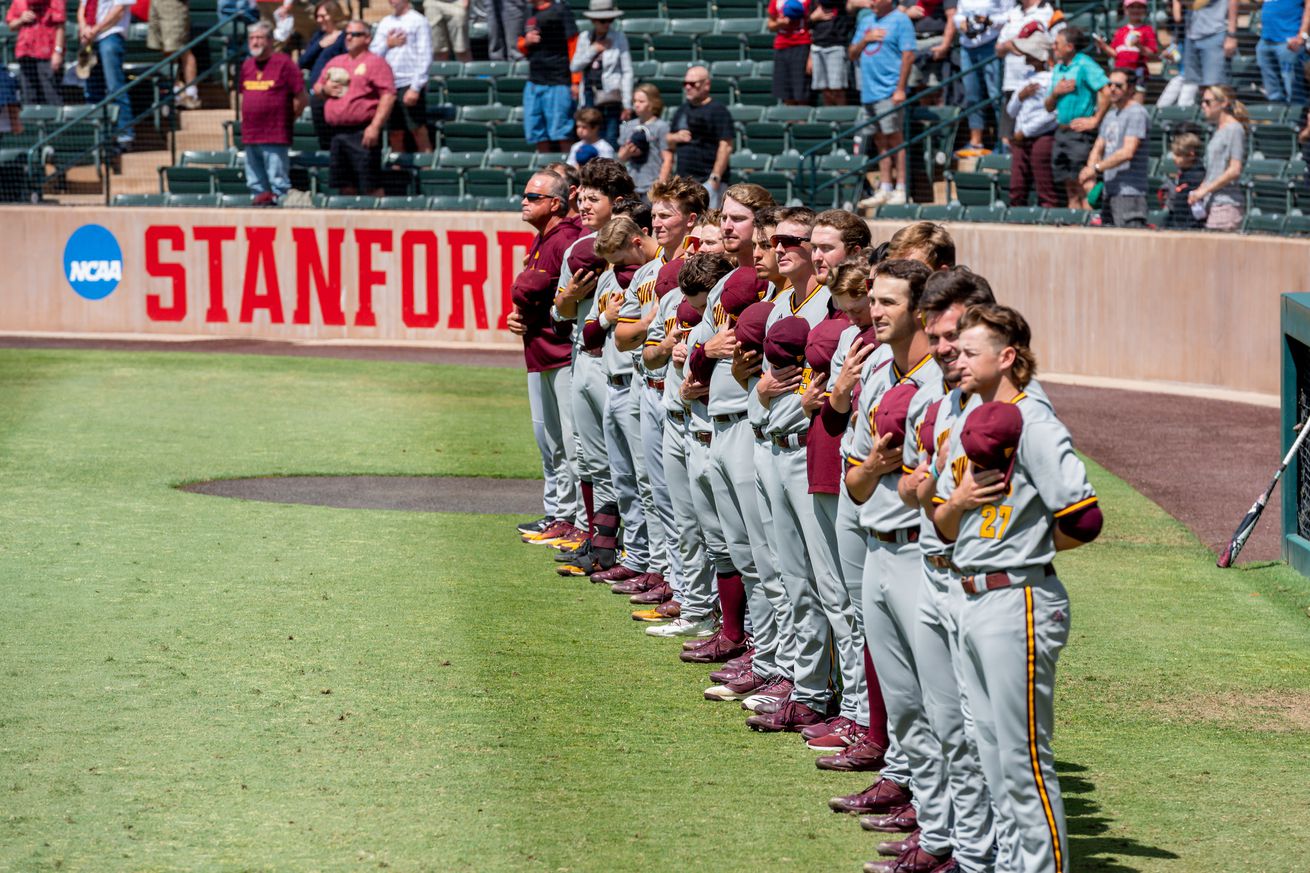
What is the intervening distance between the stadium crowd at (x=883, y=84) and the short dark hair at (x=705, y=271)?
8837 mm

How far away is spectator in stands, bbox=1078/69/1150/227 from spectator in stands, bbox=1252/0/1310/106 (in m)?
1.20

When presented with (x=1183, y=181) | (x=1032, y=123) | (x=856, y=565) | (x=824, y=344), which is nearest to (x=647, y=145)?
(x=1032, y=123)

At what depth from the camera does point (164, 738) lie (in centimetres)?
643

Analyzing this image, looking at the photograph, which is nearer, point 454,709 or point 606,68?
point 454,709

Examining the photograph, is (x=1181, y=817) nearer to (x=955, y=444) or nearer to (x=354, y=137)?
(x=955, y=444)

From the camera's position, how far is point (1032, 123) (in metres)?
16.5

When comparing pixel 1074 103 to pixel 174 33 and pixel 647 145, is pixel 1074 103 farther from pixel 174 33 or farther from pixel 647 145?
pixel 174 33

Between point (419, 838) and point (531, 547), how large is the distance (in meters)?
4.75

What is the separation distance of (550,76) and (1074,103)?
5.73 m

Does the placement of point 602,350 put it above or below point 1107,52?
below

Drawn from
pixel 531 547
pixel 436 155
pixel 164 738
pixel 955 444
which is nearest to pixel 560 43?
pixel 436 155

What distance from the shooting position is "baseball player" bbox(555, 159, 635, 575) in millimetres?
9281

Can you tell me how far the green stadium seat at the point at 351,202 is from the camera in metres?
19.5

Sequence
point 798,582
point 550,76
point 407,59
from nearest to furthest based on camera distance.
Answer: point 798,582, point 550,76, point 407,59
